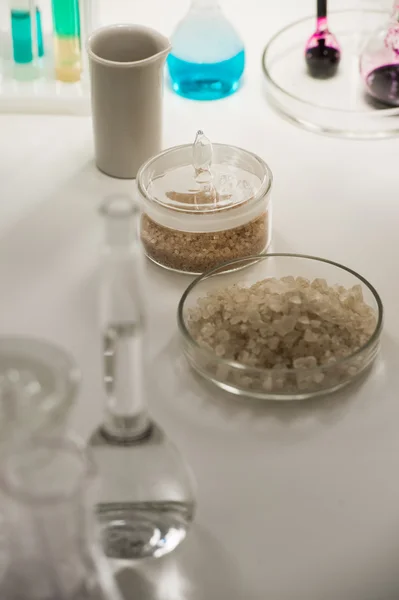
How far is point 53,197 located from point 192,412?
358mm

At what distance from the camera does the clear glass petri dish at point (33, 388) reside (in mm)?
569

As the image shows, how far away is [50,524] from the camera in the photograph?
21.3 inches

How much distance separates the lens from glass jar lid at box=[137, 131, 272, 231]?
0.86 metres

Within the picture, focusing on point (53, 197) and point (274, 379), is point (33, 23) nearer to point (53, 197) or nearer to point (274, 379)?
point (53, 197)

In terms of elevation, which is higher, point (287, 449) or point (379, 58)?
point (379, 58)

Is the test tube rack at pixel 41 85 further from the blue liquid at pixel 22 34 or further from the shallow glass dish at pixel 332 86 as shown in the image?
the shallow glass dish at pixel 332 86

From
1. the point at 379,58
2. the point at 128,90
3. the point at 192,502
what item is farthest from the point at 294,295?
the point at 379,58

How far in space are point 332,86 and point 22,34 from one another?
403 millimetres

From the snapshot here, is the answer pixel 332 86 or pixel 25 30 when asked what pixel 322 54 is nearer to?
pixel 332 86

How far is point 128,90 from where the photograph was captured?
0.95 meters

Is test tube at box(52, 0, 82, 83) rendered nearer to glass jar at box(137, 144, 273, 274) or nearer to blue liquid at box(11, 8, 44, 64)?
blue liquid at box(11, 8, 44, 64)

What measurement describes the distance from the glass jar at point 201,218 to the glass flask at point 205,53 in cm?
26

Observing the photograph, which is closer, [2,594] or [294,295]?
[2,594]

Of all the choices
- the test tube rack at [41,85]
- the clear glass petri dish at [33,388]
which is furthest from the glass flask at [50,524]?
the test tube rack at [41,85]
